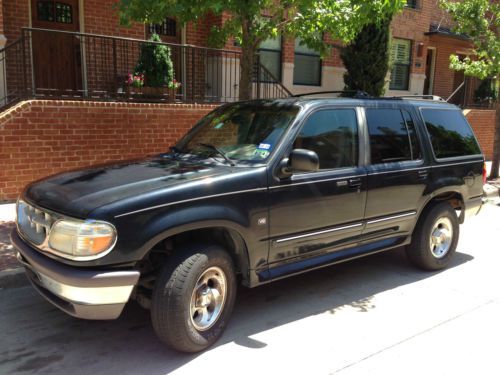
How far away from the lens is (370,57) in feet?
39.4

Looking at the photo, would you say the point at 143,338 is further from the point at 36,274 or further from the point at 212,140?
the point at 212,140

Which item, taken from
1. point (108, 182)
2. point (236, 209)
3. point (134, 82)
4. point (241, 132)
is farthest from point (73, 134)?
point (236, 209)

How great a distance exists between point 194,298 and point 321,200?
1.44m

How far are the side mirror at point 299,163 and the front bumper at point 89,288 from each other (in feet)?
4.84

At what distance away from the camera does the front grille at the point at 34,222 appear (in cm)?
339

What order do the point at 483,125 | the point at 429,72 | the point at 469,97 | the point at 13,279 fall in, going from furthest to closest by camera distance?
1. the point at 429,72
2. the point at 469,97
3. the point at 483,125
4. the point at 13,279

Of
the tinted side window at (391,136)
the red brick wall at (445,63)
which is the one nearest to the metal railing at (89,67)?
the tinted side window at (391,136)

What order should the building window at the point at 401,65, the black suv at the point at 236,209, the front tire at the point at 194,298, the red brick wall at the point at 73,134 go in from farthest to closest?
the building window at the point at 401,65 → the red brick wall at the point at 73,134 → the front tire at the point at 194,298 → the black suv at the point at 236,209

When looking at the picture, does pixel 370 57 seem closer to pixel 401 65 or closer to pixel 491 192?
pixel 491 192

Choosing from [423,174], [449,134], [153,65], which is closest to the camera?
[423,174]

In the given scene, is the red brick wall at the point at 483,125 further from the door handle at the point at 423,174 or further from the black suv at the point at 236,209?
the door handle at the point at 423,174

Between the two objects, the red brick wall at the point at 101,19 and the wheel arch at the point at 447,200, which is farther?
the red brick wall at the point at 101,19

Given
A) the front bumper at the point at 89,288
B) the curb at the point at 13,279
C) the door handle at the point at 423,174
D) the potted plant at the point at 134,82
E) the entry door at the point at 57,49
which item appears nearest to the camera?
the front bumper at the point at 89,288

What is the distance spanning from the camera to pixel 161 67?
9.10 m
